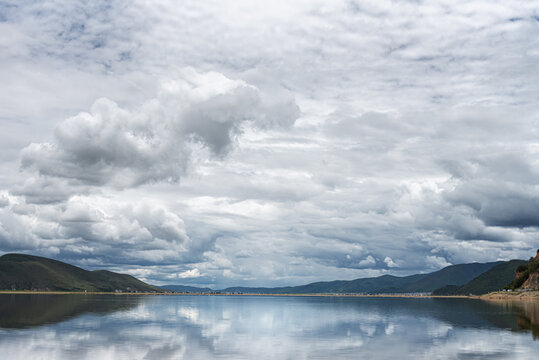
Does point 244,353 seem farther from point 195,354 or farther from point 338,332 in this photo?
point 338,332

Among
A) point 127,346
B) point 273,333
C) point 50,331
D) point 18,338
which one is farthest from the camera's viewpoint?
point 273,333

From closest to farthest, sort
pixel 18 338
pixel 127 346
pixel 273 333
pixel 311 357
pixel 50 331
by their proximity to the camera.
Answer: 1. pixel 311 357
2. pixel 127 346
3. pixel 18 338
4. pixel 50 331
5. pixel 273 333

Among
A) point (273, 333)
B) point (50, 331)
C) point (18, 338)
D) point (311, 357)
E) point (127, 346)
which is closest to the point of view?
point (311, 357)

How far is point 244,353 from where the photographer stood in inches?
2488

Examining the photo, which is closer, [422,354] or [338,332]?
[422,354]

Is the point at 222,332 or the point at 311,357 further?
the point at 222,332

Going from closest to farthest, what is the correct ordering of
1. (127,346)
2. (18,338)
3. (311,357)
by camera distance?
(311,357) → (127,346) → (18,338)

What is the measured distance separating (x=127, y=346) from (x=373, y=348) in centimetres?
3451

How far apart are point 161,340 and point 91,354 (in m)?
16.8

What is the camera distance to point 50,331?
3378 inches

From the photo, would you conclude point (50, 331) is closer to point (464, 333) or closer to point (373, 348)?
point (373, 348)

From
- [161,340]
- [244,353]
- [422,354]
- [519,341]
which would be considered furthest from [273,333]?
[519,341]

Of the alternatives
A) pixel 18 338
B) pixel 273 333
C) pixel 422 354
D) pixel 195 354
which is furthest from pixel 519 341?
pixel 18 338

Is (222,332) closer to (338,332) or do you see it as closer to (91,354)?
(338,332)
